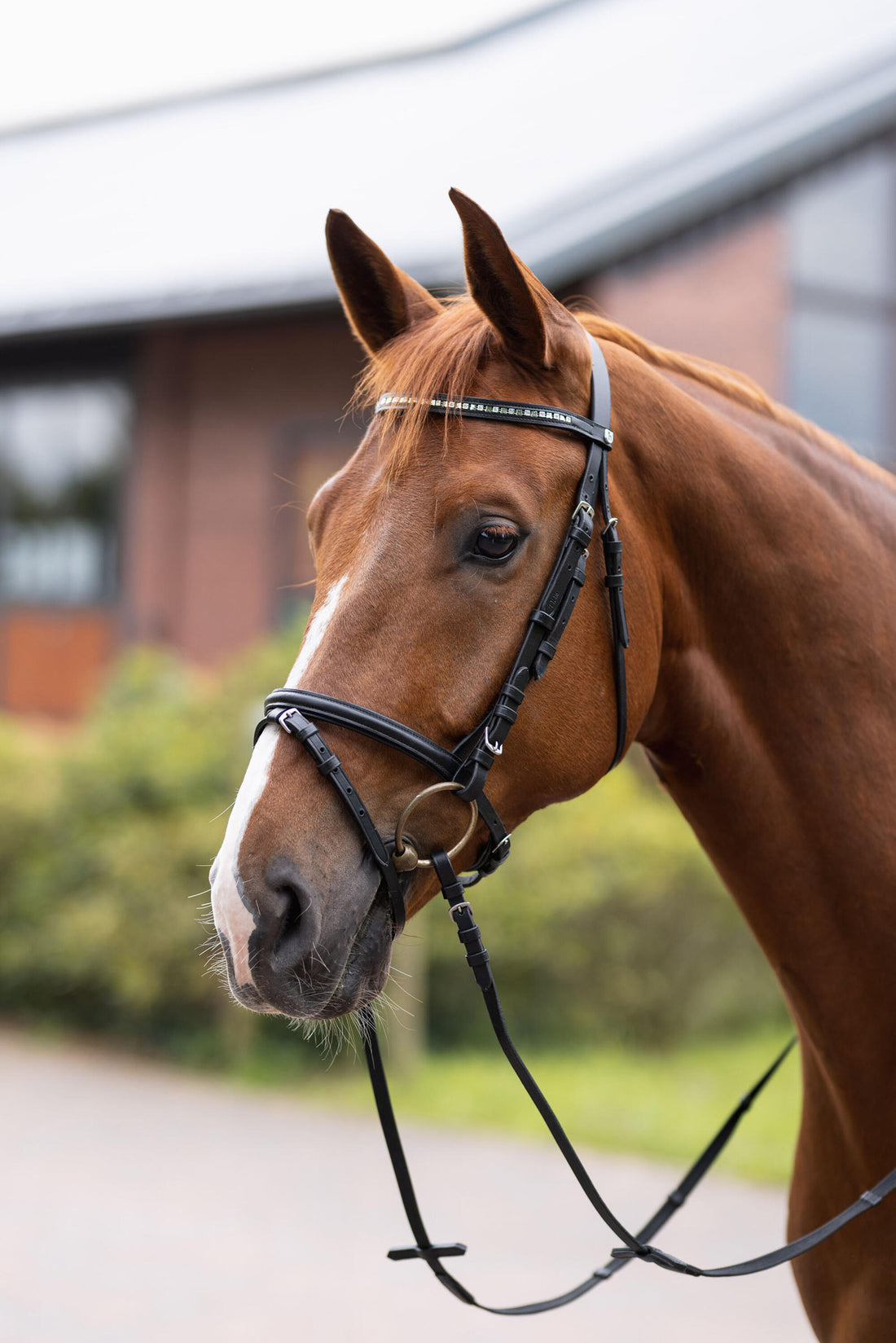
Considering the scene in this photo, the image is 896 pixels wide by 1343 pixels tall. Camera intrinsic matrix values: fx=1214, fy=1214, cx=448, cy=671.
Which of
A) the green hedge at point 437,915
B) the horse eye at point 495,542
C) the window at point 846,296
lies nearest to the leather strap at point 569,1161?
the horse eye at point 495,542

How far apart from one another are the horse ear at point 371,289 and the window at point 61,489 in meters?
10.7

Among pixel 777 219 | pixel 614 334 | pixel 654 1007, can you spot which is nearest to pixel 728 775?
pixel 614 334

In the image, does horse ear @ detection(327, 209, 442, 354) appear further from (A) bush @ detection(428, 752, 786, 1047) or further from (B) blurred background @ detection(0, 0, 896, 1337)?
(A) bush @ detection(428, 752, 786, 1047)

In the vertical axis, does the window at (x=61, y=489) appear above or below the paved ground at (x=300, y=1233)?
above

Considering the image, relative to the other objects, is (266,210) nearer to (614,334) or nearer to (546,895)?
(546,895)

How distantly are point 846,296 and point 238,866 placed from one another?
31.0 ft

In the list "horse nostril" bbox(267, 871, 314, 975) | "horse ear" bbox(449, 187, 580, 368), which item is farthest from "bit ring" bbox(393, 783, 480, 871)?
"horse ear" bbox(449, 187, 580, 368)

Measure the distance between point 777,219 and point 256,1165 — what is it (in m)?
7.79

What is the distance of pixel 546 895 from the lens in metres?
6.60

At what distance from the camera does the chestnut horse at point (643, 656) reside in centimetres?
167

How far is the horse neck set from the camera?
189 centimetres

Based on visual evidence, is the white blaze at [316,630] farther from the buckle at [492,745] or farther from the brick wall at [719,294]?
the brick wall at [719,294]

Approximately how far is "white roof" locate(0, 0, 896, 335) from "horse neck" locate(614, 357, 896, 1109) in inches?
286

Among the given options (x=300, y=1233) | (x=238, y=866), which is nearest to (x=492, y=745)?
(x=238, y=866)
